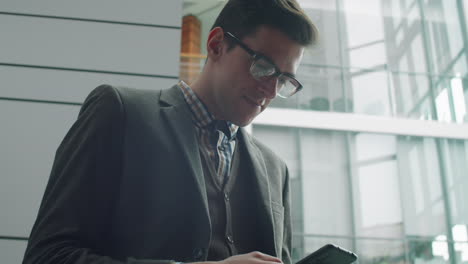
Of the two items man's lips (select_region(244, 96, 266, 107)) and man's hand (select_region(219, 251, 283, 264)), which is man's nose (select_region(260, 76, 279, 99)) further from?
man's hand (select_region(219, 251, 283, 264))

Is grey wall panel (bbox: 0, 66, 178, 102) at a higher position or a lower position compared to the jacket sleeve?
higher

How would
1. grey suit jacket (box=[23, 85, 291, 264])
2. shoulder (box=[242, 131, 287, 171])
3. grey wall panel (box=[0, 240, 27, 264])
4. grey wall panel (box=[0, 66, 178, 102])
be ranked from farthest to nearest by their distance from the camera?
grey wall panel (box=[0, 66, 178, 102]) → grey wall panel (box=[0, 240, 27, 264]) → shoulder (box=[242, 131, 287, 171]) → grey suit jacket (box=[23, 85, 291, 264])

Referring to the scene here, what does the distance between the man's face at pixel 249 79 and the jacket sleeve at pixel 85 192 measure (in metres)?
0.31

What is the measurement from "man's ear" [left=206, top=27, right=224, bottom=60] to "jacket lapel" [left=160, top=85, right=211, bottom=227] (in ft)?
0.51

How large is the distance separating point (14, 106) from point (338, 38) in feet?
23.0

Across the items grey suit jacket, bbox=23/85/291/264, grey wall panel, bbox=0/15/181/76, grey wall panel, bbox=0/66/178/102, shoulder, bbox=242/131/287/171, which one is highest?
grey wall panel, bbox=0/15/181/76

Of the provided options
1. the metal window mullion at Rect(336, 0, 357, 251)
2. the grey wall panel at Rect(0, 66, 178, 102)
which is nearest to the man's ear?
the grey wall panel at Rect(0, 66, 178, 102)

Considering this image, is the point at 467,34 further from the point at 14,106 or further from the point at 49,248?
the point at 49,248

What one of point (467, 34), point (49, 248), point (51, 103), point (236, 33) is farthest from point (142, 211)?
point (467, 34)

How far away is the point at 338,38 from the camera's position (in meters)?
8.68

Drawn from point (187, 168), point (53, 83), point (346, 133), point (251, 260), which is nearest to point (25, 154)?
point (53, 83)

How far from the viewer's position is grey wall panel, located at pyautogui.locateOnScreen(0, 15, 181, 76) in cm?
241

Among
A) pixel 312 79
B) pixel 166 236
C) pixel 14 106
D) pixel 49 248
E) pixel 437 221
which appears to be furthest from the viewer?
pixel 312 79

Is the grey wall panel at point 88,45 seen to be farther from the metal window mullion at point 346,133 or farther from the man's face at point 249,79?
the metal window mullion at point 346,133
